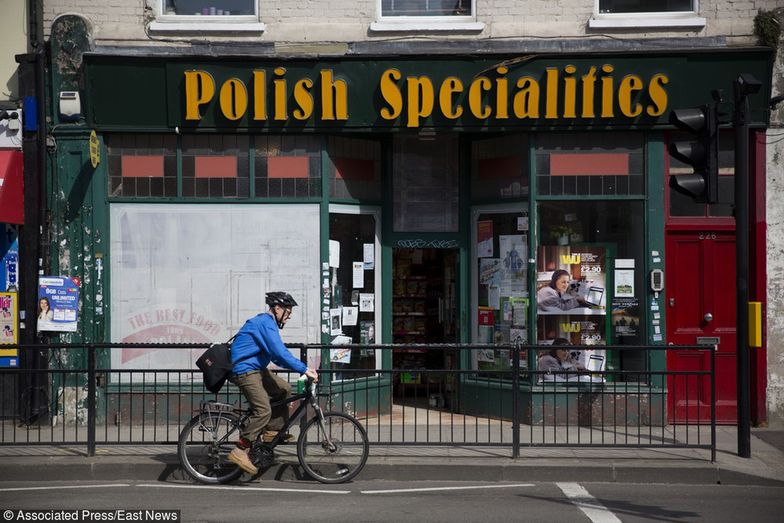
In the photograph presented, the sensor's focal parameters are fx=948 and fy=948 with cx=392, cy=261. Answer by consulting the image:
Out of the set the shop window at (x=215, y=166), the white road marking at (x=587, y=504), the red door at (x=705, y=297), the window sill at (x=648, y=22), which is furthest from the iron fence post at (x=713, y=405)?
the shop window at (x=215, y=166)

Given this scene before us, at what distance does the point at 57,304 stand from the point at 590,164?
6702 millimetres

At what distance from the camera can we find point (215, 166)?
11773 millimetres

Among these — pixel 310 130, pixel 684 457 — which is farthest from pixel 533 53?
pixel 684 457

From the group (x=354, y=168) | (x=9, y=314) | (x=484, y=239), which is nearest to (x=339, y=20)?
(x=354, y=168)

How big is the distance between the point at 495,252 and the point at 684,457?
3903 mm

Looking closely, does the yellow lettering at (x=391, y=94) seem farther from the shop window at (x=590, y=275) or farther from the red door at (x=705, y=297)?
the red door at (x=705, y=297)

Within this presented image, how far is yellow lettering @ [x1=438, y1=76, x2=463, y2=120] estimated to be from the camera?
37.9 ft

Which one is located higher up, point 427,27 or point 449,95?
point 427,27

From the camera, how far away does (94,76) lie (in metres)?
11.5

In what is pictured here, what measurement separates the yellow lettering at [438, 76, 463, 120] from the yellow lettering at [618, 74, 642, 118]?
192cm

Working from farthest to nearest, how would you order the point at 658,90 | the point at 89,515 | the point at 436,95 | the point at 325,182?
the point at 325,182 < the point at 436,95 < the point at 658,90 < the point at 89,515

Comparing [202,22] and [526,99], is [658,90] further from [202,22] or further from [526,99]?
[202,22]

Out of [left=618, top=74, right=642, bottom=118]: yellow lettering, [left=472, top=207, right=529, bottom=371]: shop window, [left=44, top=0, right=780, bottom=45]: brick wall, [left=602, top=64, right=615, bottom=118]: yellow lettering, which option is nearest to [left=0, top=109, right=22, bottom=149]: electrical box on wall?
[left=44, top=0, right=780, bottom=45]: brick wall

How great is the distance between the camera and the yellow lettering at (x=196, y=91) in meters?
11.5
